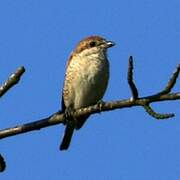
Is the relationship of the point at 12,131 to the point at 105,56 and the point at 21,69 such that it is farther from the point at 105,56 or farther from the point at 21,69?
the point at 105,56

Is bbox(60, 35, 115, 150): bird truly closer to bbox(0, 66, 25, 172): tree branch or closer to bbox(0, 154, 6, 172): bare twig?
bbox(0, 154, 6, 172): bare twig

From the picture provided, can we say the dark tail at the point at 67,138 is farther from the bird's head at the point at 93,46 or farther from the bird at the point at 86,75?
the bird's head at the point at 93,46

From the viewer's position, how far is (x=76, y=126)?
25.9ft

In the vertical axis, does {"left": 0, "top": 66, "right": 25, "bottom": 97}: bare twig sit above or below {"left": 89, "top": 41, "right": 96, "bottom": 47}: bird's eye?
below

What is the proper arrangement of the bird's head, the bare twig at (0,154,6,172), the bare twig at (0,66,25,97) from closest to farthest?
the bare twig at (0,66,25,97)
the bare twig at (0,154,6,172)
the bird's head

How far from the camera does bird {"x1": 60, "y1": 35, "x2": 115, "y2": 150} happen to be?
723 cm

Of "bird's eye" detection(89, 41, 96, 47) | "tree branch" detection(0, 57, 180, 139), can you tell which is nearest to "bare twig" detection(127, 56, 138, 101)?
"tree branch" detection(0, 57, 180, 139)

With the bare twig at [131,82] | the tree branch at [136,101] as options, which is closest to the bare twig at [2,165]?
the tree branch at [136,101]

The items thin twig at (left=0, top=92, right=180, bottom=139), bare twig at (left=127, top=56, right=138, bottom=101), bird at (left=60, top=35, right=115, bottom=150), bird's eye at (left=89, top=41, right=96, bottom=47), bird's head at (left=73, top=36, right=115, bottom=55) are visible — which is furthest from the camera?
bird's eye at (left=89, top=41, right=96, bottom=47)

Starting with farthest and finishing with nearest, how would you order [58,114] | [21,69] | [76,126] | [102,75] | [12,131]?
1. [76,126]
2. [102,75]
3. [58,114]
4. [12,131]
5. [21,69]

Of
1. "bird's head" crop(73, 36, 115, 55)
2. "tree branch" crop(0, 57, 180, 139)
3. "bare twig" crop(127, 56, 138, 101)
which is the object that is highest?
"bird's head" crop(73, 36, 115, 55)

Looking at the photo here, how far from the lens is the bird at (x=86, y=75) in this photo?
285 inches

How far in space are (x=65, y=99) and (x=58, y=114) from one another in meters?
2.90

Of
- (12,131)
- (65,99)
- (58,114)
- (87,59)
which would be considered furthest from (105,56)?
(12,131)
